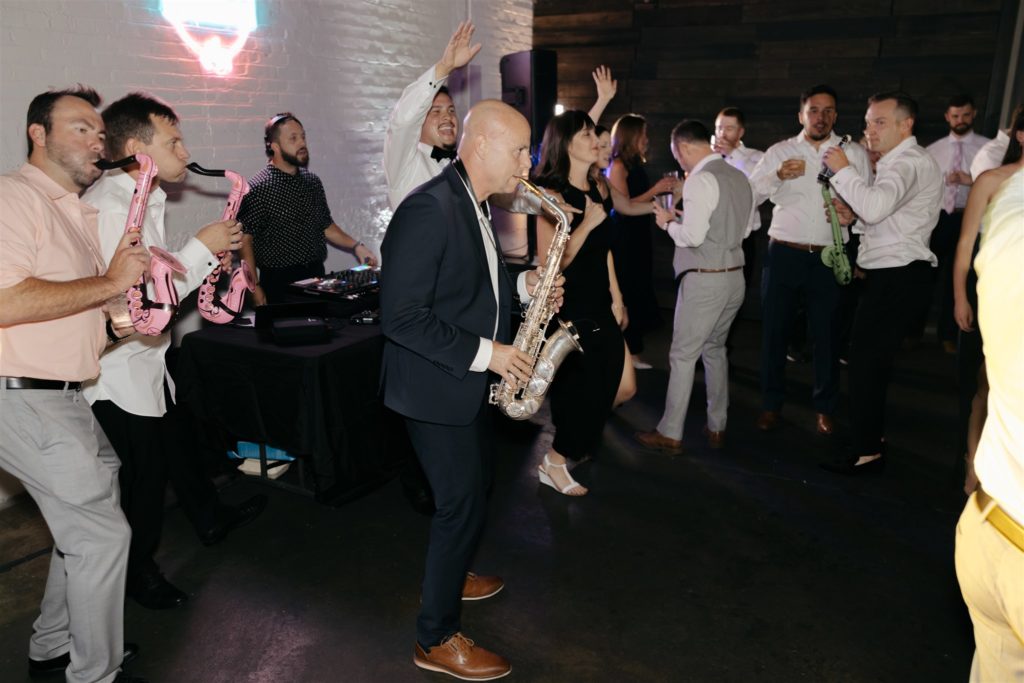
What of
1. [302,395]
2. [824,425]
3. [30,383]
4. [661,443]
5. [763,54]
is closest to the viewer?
[30,383]

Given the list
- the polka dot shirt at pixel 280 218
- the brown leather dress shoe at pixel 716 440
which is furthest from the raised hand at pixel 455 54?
the brown leather dress shoe at pixel 716 440

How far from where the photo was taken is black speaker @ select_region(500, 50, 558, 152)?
6.30 meters

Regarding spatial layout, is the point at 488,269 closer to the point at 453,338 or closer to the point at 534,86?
the point at 453,338

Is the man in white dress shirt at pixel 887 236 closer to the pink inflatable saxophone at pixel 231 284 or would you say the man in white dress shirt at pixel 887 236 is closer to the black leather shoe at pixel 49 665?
the pink inflatable saxophone at pixel 231 284

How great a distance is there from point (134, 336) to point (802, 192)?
11.5 feet

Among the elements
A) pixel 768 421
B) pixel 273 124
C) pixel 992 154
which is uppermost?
pixel 273 124

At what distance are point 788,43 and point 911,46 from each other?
3.16 ft

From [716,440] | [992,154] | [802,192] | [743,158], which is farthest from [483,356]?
[992,154]

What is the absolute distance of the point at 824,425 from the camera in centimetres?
450

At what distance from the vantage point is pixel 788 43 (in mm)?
6785

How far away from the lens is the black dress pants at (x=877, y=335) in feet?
12.5

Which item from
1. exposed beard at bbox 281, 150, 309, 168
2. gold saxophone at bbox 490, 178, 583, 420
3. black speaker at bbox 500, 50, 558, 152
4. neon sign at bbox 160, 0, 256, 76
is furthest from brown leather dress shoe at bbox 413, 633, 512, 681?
black speaker at bbox 500, 50, 558, 152

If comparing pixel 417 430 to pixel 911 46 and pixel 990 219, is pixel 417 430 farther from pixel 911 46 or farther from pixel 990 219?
pixel 911 46

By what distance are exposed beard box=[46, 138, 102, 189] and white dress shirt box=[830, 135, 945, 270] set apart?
126 inches
